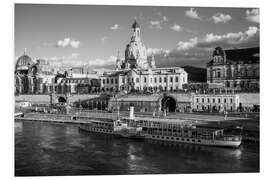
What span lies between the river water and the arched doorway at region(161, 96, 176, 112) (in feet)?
27.4

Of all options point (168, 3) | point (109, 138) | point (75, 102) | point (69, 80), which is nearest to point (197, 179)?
point (168, 3)

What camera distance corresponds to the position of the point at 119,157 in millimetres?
14203

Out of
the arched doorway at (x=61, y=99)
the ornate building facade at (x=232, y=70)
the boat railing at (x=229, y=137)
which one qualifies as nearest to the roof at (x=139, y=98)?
the ornate building facade at (x=232, y=70)

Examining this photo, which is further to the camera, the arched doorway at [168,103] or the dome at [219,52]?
the arched doorway at [168,103]

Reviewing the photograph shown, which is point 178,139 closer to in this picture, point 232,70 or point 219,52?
point 219,52

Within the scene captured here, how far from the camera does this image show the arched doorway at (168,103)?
84.9 ft

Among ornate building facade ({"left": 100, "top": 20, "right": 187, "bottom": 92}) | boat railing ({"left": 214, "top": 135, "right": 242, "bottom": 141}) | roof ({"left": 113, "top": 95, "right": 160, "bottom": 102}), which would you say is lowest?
boat railing ({"left": 214, "top": 135, "right": 242, "bottom": 141})

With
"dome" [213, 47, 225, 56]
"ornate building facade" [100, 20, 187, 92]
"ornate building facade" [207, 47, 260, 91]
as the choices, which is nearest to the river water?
"ornate building facade" [207, 47, 260, 91]

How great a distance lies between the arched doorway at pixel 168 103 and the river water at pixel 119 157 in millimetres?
8360

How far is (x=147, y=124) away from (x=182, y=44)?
509 centimetres

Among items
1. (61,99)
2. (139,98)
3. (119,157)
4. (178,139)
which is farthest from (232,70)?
(61,99)

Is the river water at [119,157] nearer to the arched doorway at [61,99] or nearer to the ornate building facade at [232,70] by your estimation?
the ornate building facade at [232,70]

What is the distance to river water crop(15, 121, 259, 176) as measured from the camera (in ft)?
41.2

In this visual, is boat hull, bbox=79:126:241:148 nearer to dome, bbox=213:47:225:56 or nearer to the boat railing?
the boat railing
